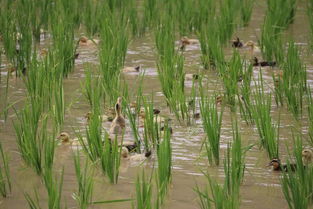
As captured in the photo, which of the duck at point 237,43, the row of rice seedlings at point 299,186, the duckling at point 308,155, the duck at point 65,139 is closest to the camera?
the row of rice seedlings at point 299,186

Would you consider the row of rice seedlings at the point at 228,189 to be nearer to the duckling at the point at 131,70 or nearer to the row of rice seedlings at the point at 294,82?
the row of rice seedlings at the point at 294,82

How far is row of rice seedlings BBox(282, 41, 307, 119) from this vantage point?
646cm

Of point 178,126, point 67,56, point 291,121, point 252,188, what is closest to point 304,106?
point 291,121

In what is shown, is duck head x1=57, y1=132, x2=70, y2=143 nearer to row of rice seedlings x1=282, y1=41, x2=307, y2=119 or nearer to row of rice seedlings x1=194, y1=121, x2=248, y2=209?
row of rice seedlings x1=194, y1=121, x2=248, y2=209

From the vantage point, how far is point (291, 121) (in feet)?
21.9

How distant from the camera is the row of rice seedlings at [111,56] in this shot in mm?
6848

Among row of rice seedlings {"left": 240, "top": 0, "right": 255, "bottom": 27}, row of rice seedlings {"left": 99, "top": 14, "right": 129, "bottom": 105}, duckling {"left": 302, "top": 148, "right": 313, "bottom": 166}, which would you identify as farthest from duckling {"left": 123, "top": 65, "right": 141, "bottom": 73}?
duckling {"left": 302, "top": 148, "right": 313, "bottom": 166}

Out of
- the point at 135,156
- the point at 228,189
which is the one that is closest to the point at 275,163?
the point at 228,189

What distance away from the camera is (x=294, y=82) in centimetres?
683

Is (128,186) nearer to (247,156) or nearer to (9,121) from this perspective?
(247,156)

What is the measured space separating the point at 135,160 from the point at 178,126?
0.99 metres

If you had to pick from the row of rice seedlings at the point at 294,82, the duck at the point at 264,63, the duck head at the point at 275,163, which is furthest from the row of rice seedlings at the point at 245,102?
the duck at the point at 264,63

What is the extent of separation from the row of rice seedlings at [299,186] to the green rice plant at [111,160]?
113cm

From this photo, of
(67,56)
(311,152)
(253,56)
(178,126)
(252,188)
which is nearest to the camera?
(252,188)
